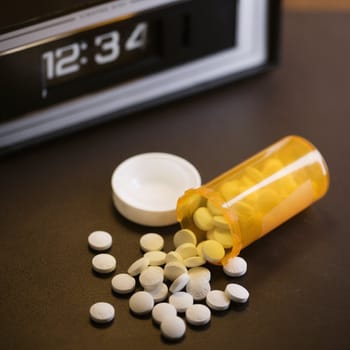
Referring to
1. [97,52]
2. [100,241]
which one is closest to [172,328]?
[100,241]

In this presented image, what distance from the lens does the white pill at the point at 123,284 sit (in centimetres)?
83

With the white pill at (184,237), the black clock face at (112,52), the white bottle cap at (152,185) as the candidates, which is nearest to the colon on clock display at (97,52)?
the black clock face at (112,52)

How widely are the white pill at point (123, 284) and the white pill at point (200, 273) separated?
0.06m

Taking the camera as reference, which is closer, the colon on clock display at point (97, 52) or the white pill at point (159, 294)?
the white pill at point (159, 294)

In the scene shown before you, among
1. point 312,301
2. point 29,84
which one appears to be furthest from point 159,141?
point 312,301

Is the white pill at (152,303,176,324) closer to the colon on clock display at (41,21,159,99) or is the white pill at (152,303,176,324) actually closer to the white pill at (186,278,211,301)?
the white pill at (186,278,211,301)

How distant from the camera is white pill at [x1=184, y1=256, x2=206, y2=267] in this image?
33.4 inches

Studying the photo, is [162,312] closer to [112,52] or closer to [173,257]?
[173,257]

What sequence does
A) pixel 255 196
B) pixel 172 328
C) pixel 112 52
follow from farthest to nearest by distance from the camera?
pixel 112 52
pixel 255 196
pixel 172 328

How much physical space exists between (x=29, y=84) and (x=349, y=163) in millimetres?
381

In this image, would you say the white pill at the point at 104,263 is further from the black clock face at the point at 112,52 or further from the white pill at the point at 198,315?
the black clock face at the point at 112,52

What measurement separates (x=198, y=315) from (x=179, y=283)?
40 millimetres

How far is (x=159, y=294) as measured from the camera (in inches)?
32.4

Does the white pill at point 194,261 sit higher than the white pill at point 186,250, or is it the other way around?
the white pill at point 186,250
